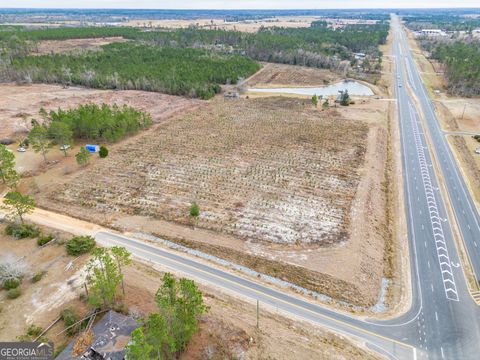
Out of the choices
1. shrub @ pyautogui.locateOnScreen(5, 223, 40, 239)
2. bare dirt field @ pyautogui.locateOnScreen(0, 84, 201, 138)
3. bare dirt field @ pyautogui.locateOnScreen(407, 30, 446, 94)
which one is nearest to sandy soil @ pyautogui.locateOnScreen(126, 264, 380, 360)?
shrub @ pyautogui.locateOnScreen(5, 223, 40, 239)

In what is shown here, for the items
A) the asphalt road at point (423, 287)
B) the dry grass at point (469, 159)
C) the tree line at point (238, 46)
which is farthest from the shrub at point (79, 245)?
the tree line at point (238, 46)

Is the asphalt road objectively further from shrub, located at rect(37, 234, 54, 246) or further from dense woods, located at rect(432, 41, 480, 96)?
dense woods, located at rect(432, 41, 480, 96)

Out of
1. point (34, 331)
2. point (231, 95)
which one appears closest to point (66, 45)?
point (231, 95)

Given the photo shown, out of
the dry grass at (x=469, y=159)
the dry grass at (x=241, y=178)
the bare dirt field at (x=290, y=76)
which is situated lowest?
the dry grass at (x=241, y=178)

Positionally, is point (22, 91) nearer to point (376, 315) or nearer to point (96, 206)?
point (96, 206)

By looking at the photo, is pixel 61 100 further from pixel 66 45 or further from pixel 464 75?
pixel 464 75

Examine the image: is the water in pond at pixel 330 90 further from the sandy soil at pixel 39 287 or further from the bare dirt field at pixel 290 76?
the sandy soil at pixel 39 287
